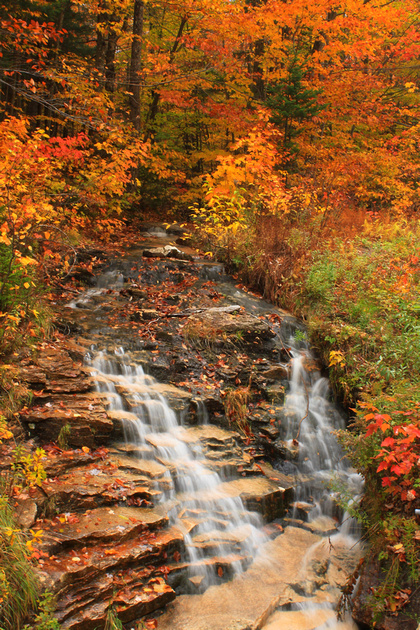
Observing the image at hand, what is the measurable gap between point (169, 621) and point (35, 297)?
13.5 feet

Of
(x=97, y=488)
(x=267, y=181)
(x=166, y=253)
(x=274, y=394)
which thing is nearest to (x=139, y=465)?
(x=97, y=488)

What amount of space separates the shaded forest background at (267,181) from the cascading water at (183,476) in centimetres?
132

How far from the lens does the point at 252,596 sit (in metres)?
4.06

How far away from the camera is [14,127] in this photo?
23.5 feet

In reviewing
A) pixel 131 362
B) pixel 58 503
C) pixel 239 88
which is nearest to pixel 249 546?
pixel 58 503

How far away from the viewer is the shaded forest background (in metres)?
4.69

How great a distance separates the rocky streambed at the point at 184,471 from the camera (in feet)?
12.2

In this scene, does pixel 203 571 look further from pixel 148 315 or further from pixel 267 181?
pixel 267 181

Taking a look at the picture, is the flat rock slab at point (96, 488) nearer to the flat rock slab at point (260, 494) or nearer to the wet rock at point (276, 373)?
the flat rock slab at point (260, 494)

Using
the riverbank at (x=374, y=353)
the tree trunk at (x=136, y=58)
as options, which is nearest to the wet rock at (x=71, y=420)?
the riverbank at (x=374, y=353)

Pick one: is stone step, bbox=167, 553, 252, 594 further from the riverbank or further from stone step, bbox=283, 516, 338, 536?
the riverbank

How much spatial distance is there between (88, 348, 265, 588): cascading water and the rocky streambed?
0.02 m

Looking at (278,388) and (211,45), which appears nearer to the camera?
(278,388)

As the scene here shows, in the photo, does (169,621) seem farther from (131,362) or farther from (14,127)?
(14,127)
